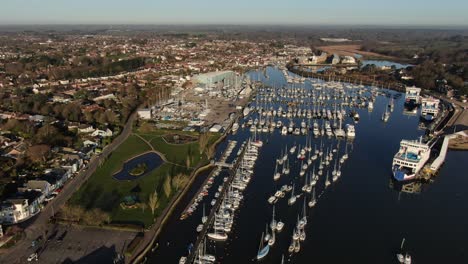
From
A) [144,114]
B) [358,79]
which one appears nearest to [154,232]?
[144,114]

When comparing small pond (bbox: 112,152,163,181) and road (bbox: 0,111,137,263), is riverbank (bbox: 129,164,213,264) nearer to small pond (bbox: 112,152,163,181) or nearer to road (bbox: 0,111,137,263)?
small pond (bbox: 112,152,163,181)

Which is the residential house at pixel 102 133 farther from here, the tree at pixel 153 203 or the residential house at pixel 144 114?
the tree at pixel 153 203

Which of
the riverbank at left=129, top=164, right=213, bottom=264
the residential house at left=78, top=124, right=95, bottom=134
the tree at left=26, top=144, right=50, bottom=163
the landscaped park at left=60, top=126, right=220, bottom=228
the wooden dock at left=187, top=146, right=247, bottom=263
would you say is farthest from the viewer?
the residential house at left=78, top=124, right=95, bottom=134

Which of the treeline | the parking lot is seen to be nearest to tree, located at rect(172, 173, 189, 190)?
the parking lot

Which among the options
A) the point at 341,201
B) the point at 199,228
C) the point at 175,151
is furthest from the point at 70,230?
the point at 341,201

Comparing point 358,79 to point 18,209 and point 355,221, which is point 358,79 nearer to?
point 355,221

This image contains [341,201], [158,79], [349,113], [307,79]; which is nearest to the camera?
[341,201]

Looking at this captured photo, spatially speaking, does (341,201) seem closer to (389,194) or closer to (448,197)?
(389,194)
